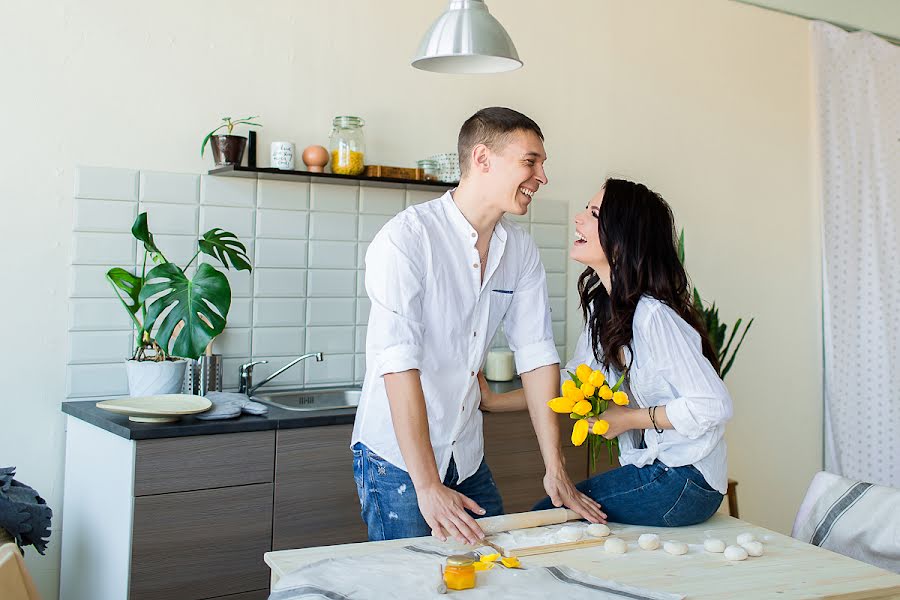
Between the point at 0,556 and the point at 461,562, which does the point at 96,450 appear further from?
the point at 461,562

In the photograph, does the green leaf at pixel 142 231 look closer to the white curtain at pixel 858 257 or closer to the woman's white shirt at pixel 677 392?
the woman's white shirt at pixel 677 392

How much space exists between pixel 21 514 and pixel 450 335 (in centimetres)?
129

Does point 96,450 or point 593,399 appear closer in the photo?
point 593,399

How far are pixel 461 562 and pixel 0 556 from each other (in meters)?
0.84

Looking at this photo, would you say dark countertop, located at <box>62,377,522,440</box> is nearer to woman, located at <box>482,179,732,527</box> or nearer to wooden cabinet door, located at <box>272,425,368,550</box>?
wooden cabinet door, located at <box>272,425,368,550</box>

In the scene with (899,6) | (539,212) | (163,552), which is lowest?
(163,552)

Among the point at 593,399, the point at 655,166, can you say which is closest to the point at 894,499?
the point at 593,399

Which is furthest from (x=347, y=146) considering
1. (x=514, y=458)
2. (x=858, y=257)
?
(x=858, y=257)

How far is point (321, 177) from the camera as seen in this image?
11.1 ft

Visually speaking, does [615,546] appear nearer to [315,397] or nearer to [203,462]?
[203,462]

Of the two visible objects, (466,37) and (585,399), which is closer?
(585,399)

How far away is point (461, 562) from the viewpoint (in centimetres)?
162

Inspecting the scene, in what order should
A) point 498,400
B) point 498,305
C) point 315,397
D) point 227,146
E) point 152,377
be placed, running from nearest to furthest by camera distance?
point 498,305 → point 498,400 → point 152,377 → point 227,146 → point 315,397

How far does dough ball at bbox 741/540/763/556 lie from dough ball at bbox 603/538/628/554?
0.24 metres
